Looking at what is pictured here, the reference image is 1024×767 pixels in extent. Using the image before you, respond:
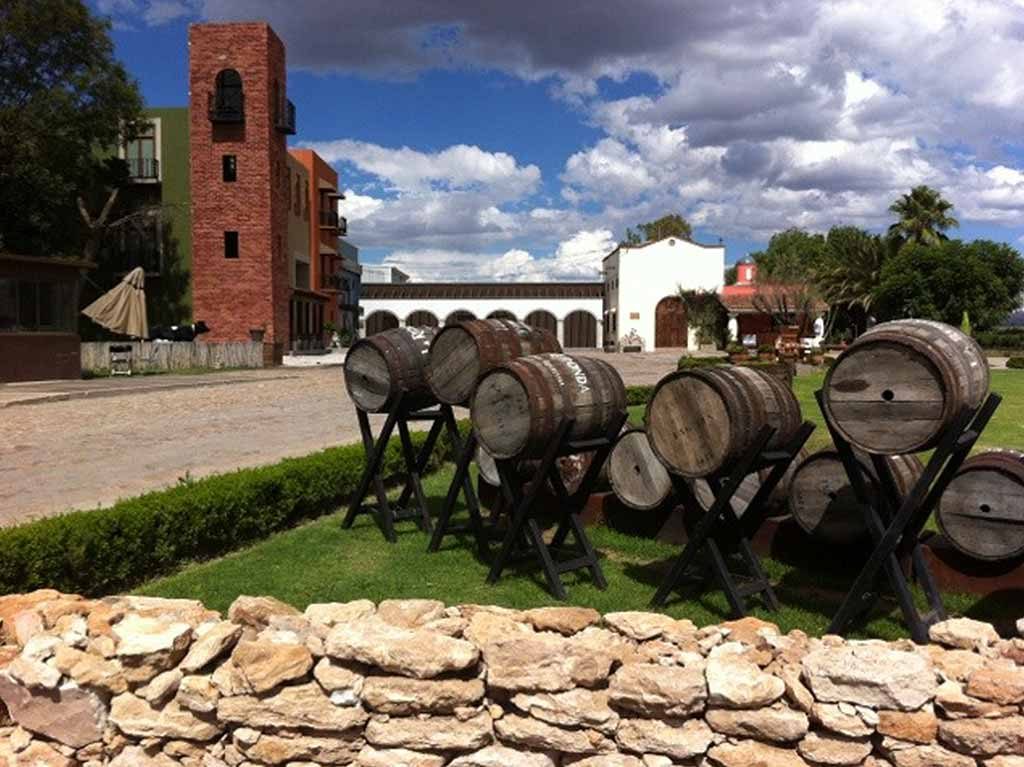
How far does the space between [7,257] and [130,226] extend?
18.1 metres

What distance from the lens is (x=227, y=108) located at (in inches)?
1457

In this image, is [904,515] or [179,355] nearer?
[904,515]

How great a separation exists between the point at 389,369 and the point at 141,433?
29.5ft

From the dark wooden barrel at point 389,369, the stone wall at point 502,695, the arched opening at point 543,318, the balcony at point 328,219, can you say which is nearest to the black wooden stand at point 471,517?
the dark wooden barrel at point 389,369

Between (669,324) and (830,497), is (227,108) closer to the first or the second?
(669,324)

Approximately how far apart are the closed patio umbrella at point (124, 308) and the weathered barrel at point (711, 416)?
2875 centimetres

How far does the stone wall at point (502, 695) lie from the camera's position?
11.4 feet

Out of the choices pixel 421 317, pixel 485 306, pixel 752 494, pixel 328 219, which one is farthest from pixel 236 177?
pixel 752 494

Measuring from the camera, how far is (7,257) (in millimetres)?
22812

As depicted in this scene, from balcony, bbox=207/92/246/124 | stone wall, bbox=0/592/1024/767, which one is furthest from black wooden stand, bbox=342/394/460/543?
balcony, bbox=207/92/246/124

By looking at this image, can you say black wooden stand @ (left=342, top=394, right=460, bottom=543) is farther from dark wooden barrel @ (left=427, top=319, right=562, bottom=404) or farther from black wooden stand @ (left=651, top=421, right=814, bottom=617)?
black wooden stand @ (left=651, top=421, right=814, bottom=617)

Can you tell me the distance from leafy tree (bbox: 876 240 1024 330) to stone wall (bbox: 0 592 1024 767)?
45.5 meters

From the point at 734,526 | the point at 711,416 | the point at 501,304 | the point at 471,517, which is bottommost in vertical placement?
the point at 471,517

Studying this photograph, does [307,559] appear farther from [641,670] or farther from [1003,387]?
[1003,387]
